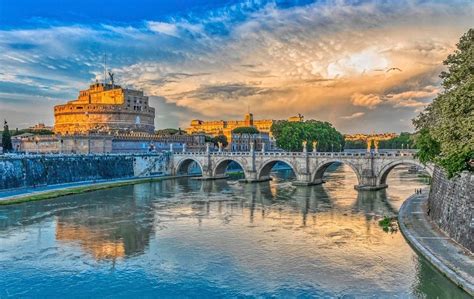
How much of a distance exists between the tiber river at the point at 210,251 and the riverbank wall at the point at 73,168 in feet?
24.0

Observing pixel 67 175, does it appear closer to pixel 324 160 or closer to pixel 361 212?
pixel 324 160

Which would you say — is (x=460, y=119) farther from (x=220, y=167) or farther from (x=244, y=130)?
(x=244, y=130)

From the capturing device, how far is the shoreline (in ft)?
44.0

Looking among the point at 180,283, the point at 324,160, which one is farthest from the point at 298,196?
the point at 180,283

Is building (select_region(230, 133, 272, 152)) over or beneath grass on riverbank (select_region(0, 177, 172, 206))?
over

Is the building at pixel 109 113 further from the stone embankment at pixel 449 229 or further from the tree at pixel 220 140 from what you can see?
the stone embankment at pixel 449 229

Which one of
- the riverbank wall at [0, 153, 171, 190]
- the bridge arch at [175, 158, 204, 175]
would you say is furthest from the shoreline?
the bridge arch at [175, 158, 204, 175]

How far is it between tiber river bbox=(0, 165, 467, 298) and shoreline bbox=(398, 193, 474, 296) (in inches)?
13.1

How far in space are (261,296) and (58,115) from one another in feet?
218

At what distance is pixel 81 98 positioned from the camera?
3157 inches

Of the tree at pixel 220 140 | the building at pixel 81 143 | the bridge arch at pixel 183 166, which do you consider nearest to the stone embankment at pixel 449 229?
the bridge arch at pixel 183 166

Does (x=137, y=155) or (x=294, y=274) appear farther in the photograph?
(x=137, y=155)

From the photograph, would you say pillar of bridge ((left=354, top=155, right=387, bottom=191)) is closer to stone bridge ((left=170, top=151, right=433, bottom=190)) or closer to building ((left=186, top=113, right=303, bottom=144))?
stone bridge ((left=170, top=151, right=433, bottom=190))

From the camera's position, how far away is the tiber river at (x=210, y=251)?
14.4 m
